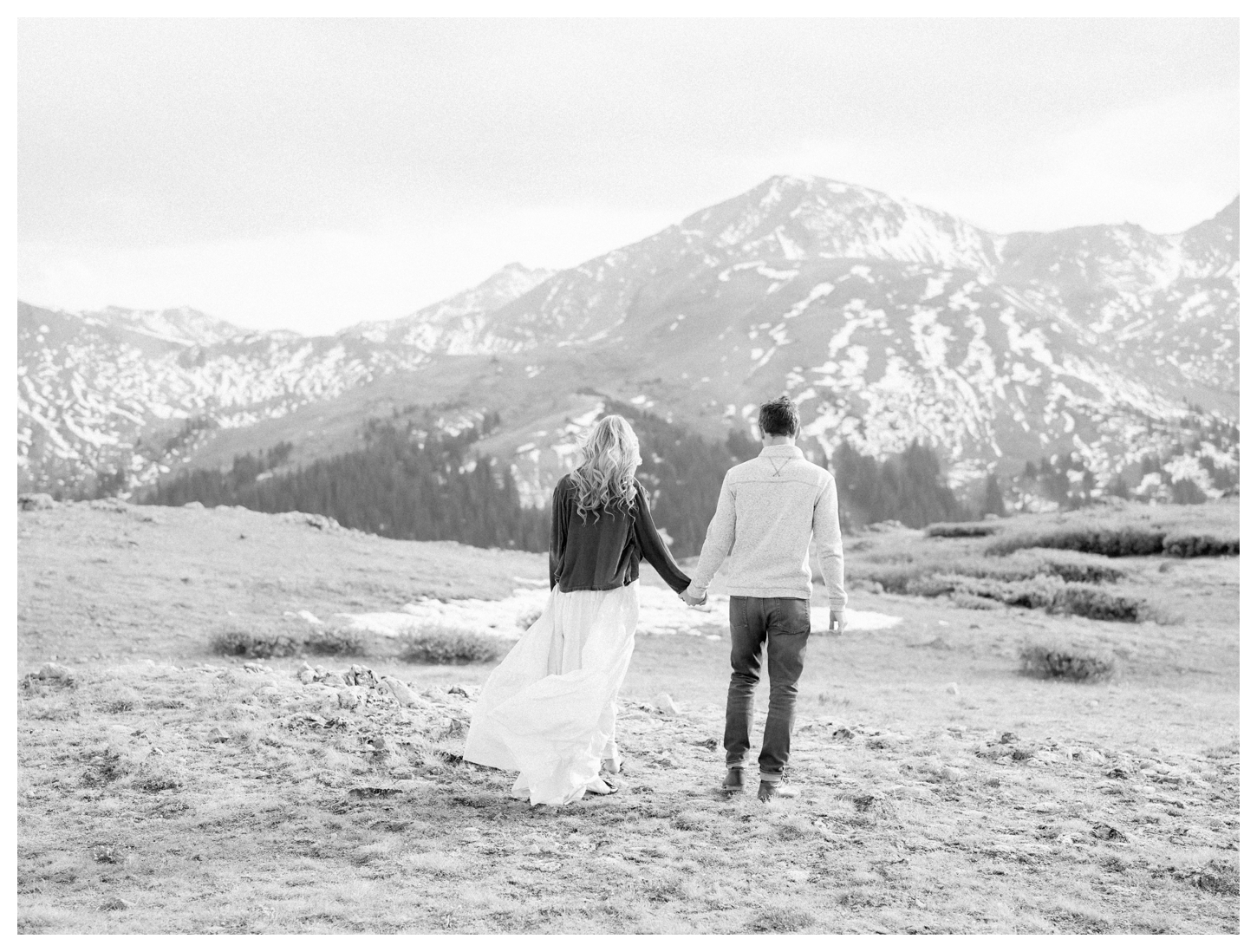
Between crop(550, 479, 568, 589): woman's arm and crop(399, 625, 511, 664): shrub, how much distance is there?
9845mm

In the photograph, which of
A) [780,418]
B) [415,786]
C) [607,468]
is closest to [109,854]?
[415,786]

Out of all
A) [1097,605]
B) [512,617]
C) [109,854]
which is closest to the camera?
[109,854]

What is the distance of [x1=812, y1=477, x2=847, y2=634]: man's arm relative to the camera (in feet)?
24.6

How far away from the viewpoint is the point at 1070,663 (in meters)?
17.1

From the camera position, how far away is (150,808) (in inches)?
294

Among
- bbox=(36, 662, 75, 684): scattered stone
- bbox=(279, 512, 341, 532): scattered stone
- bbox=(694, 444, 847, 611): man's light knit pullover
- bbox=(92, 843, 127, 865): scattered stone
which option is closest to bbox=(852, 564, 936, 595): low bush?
bbox=(279, 512, 341, 532): scattered stone

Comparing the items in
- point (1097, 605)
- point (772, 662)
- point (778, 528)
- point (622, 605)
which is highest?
point (778, 528)

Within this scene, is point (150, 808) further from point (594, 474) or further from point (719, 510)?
point (719, 510)

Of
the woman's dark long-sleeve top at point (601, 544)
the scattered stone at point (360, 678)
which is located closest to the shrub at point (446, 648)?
the scattered stone at point (360, 678)

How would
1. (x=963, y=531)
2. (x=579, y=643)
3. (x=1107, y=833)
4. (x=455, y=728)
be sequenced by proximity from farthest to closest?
(x=963, y=531), (x=455, y=728), (x=579, y=643), (x=1107, y=833)

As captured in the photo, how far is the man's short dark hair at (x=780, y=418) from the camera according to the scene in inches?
300

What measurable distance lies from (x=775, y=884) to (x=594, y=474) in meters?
2.97

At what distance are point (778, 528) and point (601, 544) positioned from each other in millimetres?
1267

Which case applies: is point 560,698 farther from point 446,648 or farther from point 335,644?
point 335,644
